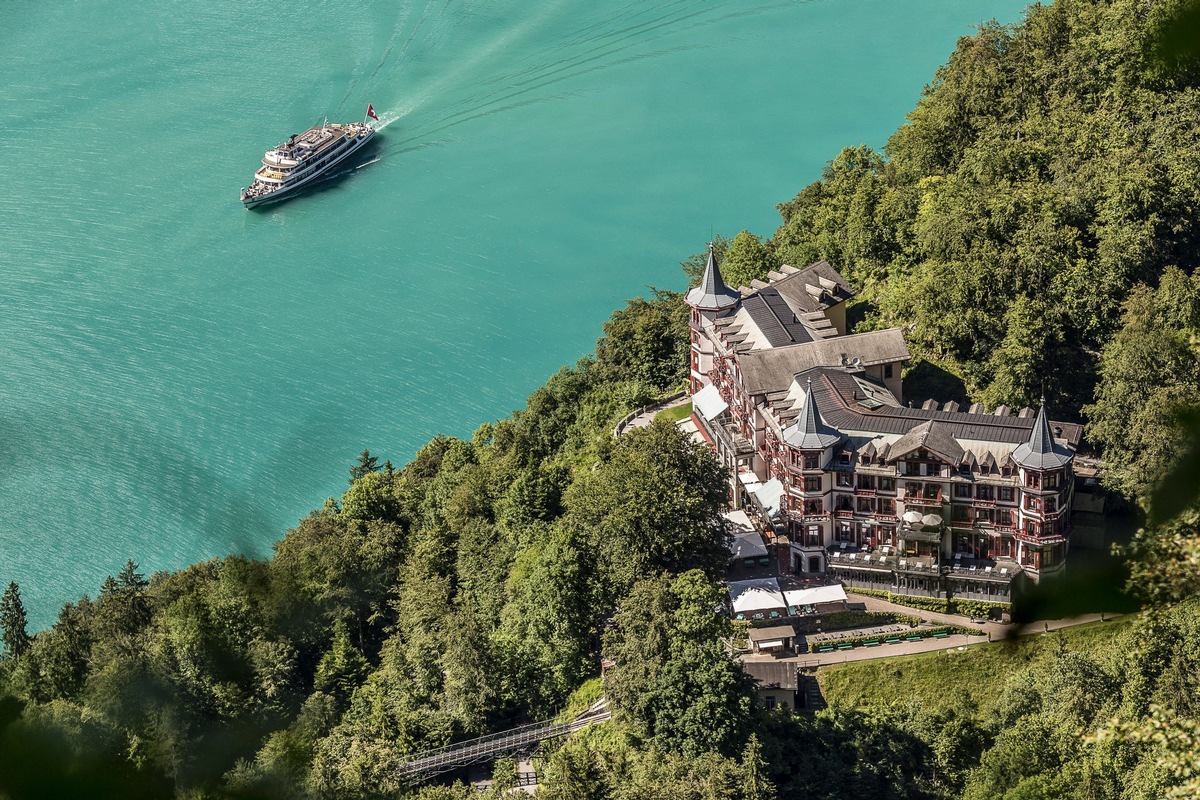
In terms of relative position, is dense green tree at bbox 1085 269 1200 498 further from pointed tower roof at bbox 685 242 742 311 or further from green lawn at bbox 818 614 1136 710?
pointed tower roof at bbox 685 242 742 311

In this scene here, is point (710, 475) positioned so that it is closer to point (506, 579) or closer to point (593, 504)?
point (593, 504)

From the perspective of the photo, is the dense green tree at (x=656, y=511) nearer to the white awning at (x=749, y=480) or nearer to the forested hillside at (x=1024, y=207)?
the white awning at (x=749, y=480)

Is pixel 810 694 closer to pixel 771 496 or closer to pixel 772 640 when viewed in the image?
pixel 772 640

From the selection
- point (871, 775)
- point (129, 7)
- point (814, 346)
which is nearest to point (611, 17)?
point (129, 7)

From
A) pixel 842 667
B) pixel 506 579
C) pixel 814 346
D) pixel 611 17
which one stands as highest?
pixel 611 17

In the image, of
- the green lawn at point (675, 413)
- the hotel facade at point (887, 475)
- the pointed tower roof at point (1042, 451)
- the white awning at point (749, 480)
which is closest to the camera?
the pointed tower roof at point (1042, 451)

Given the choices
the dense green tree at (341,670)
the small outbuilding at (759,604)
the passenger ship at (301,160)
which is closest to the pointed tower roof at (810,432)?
the small outbuilding at (759,604)

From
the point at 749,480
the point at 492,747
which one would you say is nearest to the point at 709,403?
the point at 749,480
